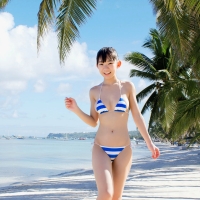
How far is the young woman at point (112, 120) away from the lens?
3.33m

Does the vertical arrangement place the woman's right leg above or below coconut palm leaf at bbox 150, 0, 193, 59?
below

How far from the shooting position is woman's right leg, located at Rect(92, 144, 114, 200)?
309 cm

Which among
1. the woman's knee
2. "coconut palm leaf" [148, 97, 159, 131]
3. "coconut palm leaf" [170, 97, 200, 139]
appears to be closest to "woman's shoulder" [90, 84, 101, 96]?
the woman's knee

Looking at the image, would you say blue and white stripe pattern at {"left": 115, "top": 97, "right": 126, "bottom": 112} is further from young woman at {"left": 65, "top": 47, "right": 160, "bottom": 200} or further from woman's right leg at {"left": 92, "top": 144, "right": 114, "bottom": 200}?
woman's right leg at {"left": 92, "top": 144, "right": 114, "bottom": 200}

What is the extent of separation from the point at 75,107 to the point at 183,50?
454 centimetres

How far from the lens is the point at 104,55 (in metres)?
3.48

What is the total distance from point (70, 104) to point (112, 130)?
17.5 inches

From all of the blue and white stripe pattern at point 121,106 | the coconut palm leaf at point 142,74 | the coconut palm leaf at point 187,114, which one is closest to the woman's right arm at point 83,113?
the blue and white stripe pattern at point 121,106

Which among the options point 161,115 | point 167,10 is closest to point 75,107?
point 167,10

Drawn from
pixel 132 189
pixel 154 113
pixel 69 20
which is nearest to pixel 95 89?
pixel 69 20

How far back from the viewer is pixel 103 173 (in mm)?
3172

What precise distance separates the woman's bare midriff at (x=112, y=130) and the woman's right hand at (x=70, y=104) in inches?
10.0

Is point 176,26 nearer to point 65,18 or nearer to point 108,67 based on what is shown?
point 65,18

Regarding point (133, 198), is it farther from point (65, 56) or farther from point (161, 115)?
point (161, 115)
